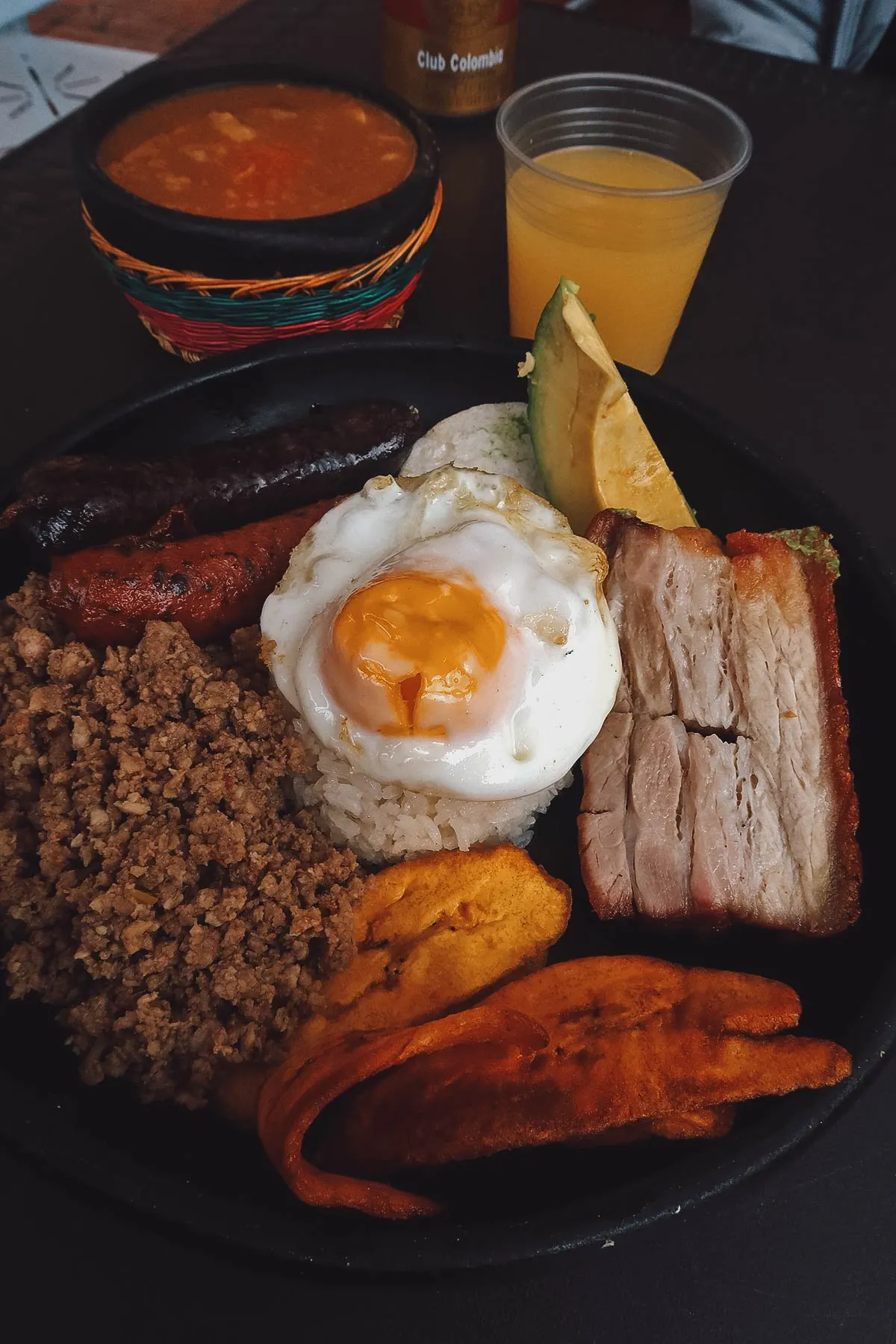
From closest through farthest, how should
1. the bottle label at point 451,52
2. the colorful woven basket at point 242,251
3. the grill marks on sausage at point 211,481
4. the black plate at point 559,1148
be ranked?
the black plate at point 559,1148
the grill marks on sausage at point 211,481
the colorful woven basket at point 242,251
the bottle label at point 451,52

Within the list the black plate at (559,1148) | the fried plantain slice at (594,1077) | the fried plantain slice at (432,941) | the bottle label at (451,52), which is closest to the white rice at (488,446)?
the black plate at (559,1148)

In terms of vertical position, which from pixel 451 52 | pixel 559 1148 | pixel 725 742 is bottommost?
pixel 559 1148

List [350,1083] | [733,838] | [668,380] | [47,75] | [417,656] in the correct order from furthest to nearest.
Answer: [47,75] < [668,380] < [733,838] < [417,656] < [350,1083]

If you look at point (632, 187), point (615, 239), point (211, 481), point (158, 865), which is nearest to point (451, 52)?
point (632, 187)

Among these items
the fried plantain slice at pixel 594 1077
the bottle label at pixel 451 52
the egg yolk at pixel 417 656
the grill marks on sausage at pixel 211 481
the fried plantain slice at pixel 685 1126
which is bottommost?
the fried plantain slice at pixel 685 1126

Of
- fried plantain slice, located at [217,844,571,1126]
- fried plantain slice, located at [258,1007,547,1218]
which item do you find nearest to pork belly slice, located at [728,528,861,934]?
fried plantain slice, located at [217,844,571,1126]

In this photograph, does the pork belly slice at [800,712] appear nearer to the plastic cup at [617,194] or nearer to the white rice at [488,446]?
Result: the white rice at [488,446]

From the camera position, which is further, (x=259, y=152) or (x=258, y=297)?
(x=259, y=152)

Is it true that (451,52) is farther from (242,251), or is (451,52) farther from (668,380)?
(242,251)

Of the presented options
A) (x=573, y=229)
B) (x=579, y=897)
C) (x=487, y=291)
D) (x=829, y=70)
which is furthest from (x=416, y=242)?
(x=829, y=70)
